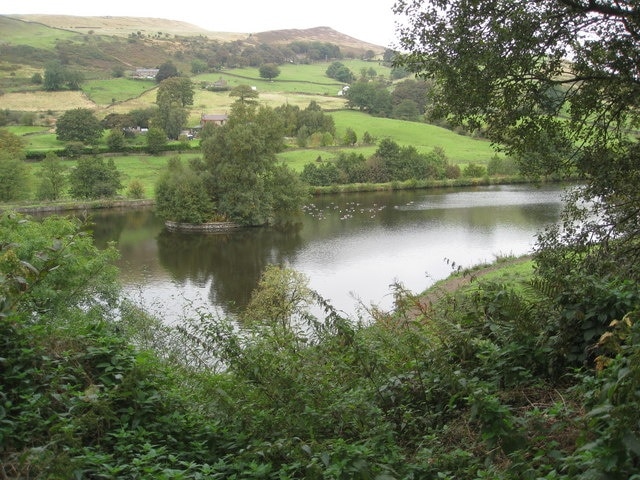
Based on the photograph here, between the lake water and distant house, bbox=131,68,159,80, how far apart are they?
95.4m

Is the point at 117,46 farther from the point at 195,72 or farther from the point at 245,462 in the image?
the point at 245,462

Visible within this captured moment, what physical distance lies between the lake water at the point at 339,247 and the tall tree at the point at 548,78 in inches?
549

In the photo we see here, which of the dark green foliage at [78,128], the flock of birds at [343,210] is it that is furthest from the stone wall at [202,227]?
the dark green foliage at [78,128]

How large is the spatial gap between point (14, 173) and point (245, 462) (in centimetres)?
6441

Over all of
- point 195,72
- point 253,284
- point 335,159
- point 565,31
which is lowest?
point 253,284

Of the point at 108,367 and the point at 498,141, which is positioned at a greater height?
the point at 498,141

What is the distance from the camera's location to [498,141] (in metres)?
9.58

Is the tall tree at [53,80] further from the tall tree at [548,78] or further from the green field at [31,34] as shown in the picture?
the tall tree at [548,78]

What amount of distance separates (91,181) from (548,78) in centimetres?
6375

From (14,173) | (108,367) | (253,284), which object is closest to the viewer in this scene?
(108,367)

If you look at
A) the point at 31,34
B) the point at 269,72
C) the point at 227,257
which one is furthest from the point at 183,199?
the point at 31,34

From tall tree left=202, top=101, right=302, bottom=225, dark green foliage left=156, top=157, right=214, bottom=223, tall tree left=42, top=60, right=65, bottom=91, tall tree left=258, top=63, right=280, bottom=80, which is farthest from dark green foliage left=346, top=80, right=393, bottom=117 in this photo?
dark green foliage left=156, top=157, right=214, bottom=223

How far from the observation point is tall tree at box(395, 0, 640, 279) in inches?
325

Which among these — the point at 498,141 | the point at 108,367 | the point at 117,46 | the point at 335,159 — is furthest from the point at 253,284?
the point at 117,46
